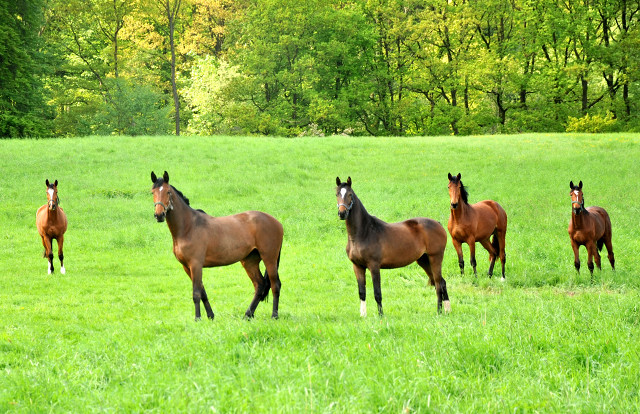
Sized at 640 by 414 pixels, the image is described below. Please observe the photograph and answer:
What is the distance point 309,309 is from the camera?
34.7 feet

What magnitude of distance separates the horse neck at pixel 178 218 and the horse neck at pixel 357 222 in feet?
8.32

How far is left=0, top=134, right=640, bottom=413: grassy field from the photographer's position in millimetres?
5039

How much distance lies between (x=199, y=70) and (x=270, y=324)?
56.7 m

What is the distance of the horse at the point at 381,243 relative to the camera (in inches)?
368

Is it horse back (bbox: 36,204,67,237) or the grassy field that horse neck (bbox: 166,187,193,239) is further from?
horse back (bbox: 36,204,67,237)

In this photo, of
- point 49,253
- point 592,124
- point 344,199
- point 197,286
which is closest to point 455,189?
point 344,199

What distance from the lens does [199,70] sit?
200 ft

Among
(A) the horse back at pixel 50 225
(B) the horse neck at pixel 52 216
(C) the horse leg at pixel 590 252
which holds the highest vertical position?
(B) the horse neck at pixel 52 216

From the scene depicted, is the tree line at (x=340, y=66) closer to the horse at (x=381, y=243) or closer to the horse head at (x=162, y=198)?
the horse head at (x=162, y=198)

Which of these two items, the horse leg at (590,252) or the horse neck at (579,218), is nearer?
the horse leg at (590,252)

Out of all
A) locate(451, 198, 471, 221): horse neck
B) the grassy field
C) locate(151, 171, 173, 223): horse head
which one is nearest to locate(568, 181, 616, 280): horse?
the grassy field

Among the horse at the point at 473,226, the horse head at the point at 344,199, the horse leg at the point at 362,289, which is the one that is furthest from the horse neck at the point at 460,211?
the horse head at the point at 344,199

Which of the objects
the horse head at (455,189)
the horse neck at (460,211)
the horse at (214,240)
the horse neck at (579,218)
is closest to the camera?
the horse at (214,240)

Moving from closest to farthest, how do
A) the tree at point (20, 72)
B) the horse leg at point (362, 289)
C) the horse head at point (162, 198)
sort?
the horse head at point (162, 198) → the horse leg at point (362, 289) → the tree at point (20, 72)
